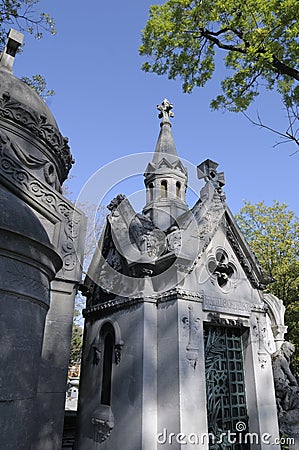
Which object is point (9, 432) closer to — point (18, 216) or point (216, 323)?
point (18, 216)

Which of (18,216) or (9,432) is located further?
(18,216)

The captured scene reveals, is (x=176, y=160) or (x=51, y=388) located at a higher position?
(x=176, y=160)

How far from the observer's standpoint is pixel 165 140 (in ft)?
43.8

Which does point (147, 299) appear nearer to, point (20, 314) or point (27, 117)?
point (20, 314)

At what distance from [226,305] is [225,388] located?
1.88 m

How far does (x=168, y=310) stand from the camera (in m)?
7.33

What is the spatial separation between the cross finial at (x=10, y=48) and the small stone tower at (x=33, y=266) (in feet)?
0.07

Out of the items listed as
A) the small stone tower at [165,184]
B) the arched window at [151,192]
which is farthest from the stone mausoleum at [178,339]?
the arched window at [151,192]

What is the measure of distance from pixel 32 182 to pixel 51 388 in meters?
3.35

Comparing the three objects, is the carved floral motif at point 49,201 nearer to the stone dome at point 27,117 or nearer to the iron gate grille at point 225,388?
the stone dome at point 27,117

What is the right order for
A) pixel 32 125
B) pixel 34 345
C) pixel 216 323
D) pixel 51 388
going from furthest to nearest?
pixel 216 323 < pixel 32 125 < pixel 51 388 < pixel 34 345

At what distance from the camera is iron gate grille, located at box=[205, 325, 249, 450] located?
733 centimetres

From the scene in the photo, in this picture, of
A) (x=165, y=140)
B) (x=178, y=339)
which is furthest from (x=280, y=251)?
(x=178, y=339)

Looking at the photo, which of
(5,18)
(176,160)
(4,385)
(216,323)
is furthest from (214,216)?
(5,18)
